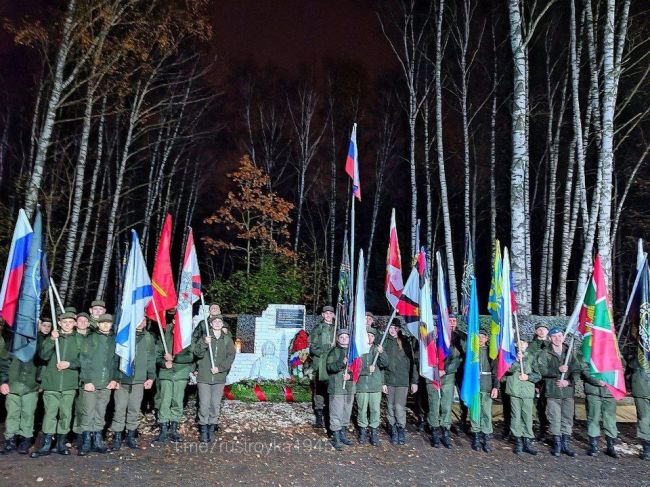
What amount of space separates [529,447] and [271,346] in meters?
5.67

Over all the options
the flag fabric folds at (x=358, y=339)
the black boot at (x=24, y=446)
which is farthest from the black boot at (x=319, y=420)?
the black boot at (x=24, y=446)

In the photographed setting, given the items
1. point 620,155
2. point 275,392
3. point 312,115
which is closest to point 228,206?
point 312,115

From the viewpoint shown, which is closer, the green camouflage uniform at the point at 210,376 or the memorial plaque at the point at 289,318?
the green camouflage uniform at the point at 210,376

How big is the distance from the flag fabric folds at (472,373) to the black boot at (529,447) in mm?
788

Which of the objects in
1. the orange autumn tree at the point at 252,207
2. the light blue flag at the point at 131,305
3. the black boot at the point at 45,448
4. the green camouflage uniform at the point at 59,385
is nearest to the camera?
the black boot at the point at 45,448

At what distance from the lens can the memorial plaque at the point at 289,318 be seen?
1149 centimetres

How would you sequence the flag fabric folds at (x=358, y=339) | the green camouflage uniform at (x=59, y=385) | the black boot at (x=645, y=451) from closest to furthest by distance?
the green camouflage uniform at (x=59, y=385), the flag fabric folds at (x=358, y=339), the black boot at (x=645, y=451)

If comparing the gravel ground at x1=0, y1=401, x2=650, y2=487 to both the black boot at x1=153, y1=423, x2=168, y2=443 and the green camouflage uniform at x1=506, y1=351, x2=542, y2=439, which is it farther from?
the green camouflage uniform at x1=506, y1=351, x2=542, y2=439

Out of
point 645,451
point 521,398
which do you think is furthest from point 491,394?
point 645,451

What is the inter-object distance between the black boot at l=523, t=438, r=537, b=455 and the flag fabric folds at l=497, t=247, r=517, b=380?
100 cm

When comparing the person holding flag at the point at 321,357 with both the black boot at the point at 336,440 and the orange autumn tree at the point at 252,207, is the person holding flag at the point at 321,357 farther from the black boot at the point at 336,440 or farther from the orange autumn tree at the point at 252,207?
the orange autumn tree at the point at 252,207

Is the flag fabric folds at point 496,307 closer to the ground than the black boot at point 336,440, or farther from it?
farther from it

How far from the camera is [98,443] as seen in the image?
688 centimetres

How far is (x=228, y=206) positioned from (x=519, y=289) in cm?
1225
